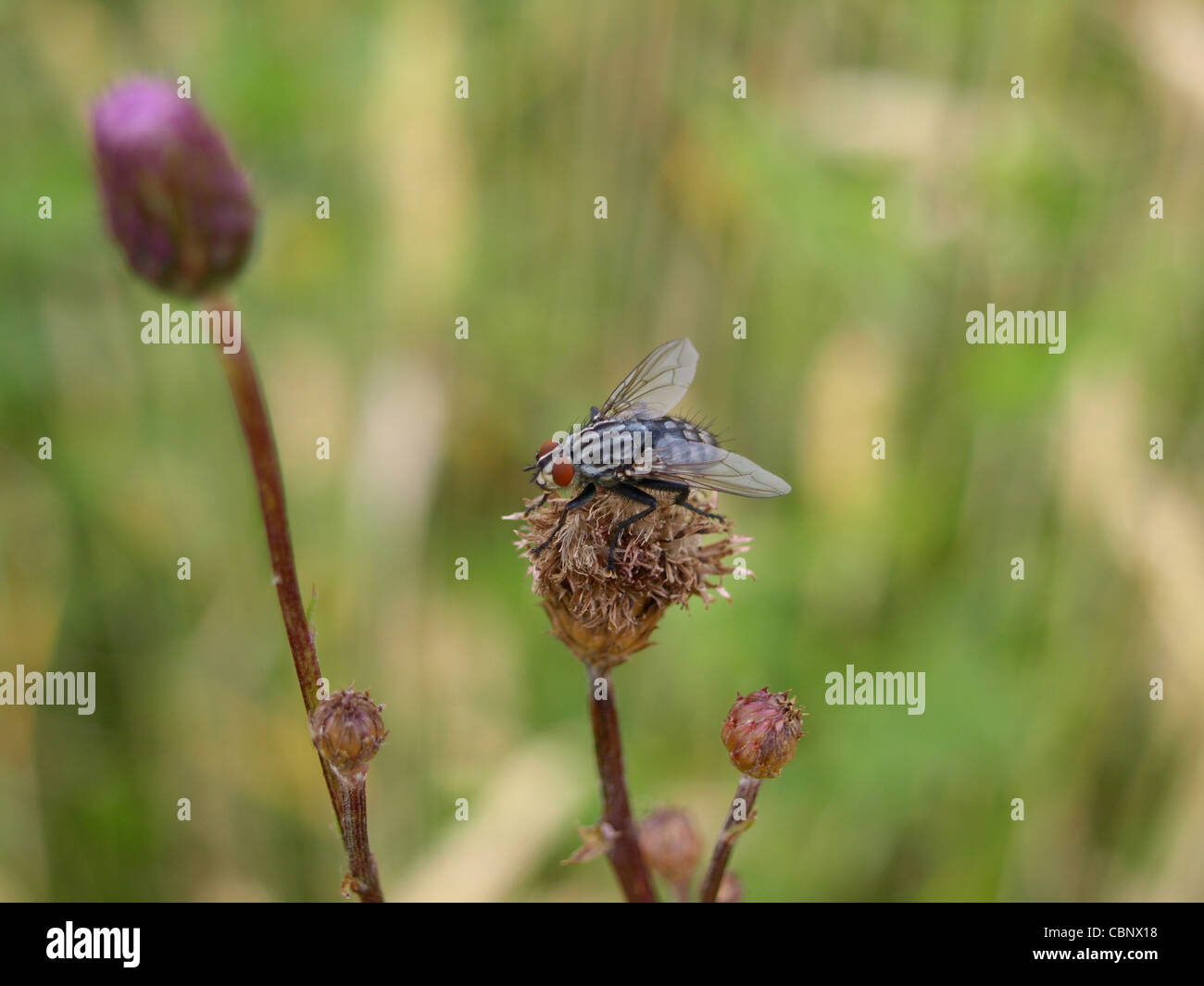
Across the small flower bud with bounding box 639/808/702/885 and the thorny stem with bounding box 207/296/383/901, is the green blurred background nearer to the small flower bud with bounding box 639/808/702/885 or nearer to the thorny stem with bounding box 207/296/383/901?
the small flower bud with bounding box 639/808/702/885

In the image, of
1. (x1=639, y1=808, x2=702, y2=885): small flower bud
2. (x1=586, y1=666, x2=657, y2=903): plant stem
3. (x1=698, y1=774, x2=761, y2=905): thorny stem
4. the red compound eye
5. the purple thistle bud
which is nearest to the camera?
the purple thistle bud

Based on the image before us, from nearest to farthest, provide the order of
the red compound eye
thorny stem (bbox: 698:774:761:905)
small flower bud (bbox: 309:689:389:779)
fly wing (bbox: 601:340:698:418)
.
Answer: small flower bud (bbox: 309:689:389:779) < thorny stem (bbox: 698:774:761:905) < the red compound eye < fly wing (bbox: 601:340:698:418)

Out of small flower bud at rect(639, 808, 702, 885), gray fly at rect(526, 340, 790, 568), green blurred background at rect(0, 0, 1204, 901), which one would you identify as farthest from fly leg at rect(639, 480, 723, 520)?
green blurred background at rect(0, 0, 1204, 901)

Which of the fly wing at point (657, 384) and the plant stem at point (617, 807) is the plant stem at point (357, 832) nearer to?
the plant stem at point (617, 807)

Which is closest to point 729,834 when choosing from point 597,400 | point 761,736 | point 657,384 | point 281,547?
point 761,736

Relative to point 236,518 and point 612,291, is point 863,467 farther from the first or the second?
point 236,518

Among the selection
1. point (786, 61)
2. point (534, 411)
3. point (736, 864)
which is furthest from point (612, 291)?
point (736, 864)

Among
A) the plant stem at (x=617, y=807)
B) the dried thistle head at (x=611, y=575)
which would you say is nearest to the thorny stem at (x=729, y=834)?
the plant stem at (x=617, y=807)
